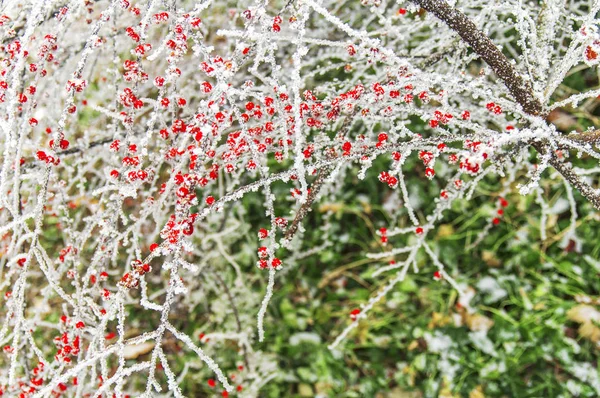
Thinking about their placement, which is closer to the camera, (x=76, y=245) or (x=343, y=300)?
(x=76, y=245)

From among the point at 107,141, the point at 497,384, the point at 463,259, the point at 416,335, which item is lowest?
the point at 497,384

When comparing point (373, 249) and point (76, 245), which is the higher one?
point (76, 245)

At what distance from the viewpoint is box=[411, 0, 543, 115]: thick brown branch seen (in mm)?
1237

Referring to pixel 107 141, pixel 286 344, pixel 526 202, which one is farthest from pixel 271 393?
pixel 526 202

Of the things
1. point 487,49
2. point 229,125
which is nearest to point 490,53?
point 487,49

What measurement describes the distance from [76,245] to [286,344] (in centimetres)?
140

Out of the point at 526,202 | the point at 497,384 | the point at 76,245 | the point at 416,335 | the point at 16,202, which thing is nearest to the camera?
the point at 16,202

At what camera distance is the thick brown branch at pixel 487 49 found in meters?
1.24

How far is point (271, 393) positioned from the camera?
8.58 ft

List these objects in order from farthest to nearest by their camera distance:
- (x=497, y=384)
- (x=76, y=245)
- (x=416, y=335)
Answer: (x=416, y=335), (x=497, y=384), (x=76, y=245)

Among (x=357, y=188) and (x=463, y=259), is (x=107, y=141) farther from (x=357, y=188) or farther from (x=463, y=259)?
(x=463, y=259)

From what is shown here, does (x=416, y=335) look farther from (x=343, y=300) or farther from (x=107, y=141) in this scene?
→ (x=107, y=141)

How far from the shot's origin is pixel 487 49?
1262 millimetres

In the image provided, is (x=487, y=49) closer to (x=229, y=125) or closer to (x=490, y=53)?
(x=490, y=53)
